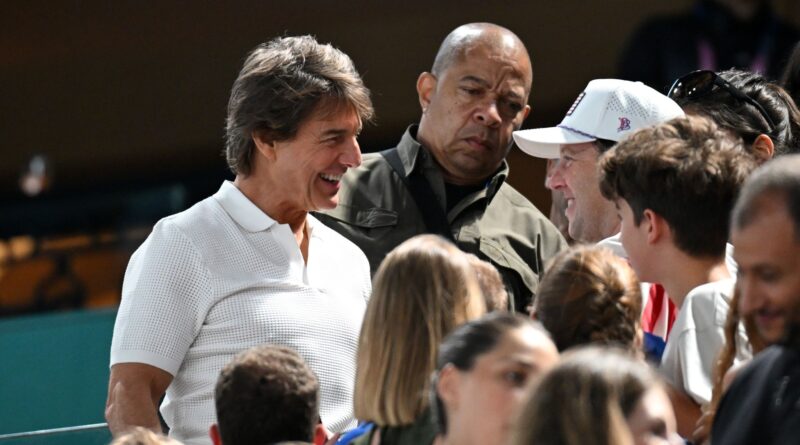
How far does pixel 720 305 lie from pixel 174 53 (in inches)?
284

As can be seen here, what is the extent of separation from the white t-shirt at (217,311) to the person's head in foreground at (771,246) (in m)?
1.25

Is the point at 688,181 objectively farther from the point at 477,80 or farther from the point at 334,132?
the point at 477,80

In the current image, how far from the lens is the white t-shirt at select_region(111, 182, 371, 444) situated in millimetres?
3293

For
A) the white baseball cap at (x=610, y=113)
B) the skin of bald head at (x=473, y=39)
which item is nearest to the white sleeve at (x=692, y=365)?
the white baseball cap at (x=610, y=113)

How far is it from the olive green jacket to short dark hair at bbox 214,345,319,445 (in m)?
1.28

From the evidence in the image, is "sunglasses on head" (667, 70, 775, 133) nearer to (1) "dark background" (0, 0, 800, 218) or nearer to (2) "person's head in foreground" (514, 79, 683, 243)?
(2) "person's head in foreground" (514, 79, 683, 243)

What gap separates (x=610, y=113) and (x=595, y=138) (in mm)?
73

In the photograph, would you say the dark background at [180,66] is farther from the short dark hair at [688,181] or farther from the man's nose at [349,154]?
the short dark hair at [688,181]

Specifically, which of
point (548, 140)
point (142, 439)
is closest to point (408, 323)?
point (142, 439)

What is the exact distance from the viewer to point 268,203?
3.55 meters

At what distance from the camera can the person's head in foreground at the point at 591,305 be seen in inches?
107

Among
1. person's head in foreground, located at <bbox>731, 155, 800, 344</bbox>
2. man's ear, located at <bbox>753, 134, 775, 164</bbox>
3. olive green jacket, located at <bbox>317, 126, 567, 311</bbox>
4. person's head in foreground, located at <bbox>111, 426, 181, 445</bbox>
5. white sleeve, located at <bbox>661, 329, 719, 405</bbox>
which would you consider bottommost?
olive green jacket, located at <bbox>317, 126, 567, 311</bbox>

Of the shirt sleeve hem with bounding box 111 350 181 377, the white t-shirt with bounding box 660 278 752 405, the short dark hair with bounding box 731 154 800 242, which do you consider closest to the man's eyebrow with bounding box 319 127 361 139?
the shirt sleeve hem with bounding box 111 350 181 377

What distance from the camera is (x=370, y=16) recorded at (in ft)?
30.6
